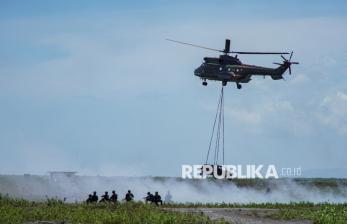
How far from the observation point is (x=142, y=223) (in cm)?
4316

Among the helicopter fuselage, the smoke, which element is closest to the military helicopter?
the helicopter fuselage

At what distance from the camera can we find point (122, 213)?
46312 mm

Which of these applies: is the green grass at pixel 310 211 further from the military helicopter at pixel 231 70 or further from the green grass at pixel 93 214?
the military helicopter at pixel 231 70

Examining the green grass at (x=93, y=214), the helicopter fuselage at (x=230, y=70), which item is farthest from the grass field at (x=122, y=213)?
the helicopter fuselage at (x=230, y=70)

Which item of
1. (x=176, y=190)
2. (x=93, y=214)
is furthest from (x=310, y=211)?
(x=176, y=190)

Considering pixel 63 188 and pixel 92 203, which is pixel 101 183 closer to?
pixel 63 188

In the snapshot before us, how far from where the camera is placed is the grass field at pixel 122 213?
43.9 metres

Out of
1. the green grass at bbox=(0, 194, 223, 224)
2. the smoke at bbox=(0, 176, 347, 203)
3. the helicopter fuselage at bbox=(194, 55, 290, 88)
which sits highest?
the helicopter fuselage at bbox=(194, 55, 290, 88)

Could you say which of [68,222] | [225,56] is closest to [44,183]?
[225,56]

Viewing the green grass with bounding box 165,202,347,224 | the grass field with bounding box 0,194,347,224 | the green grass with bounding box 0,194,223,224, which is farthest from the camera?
the green grass with bounding box 165,202,347,224

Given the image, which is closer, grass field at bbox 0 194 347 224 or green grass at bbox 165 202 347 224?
grass field at bbox 0 194 347 224

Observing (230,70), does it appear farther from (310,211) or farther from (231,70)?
(310,211)

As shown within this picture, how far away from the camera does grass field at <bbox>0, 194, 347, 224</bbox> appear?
1727 inches

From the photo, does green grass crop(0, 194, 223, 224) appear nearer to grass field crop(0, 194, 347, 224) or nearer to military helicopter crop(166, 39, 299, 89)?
grass field crop(0, 194, 347, 224)
